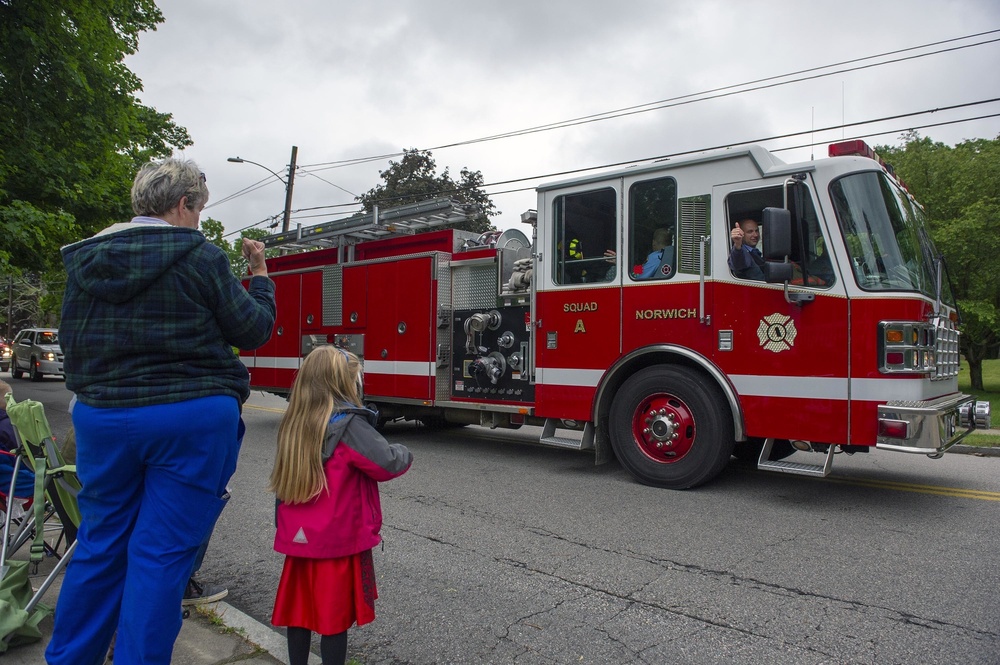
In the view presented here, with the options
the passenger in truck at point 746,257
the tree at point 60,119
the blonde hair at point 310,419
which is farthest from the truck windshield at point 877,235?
the tree at point 60,119

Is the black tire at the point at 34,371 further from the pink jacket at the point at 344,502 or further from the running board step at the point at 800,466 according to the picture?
the pink jacket at the point at 344,502

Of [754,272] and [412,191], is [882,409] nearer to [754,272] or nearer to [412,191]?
[754,272]

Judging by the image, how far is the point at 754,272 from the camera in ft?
19.5

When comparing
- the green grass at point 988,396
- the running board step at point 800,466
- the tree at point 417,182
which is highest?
the tree at point 417,182

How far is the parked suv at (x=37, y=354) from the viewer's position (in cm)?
2416

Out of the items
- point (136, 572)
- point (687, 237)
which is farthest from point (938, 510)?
point (136, 572)

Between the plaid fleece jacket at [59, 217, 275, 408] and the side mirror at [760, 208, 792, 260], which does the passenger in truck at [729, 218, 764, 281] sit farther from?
the plaid fleece jacket at [59, 217, 275, 408]

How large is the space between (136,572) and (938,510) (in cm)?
576

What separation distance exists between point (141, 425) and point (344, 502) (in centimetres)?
77

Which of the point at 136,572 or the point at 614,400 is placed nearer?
the point at 136,572

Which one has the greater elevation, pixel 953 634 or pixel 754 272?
pixel 754 272

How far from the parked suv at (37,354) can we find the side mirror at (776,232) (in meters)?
24.3

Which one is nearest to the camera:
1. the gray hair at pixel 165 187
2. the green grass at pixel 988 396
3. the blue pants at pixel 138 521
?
the blue pants at pixel 138 521

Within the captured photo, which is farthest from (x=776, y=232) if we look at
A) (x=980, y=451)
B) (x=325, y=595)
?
(x=980, y=451)
